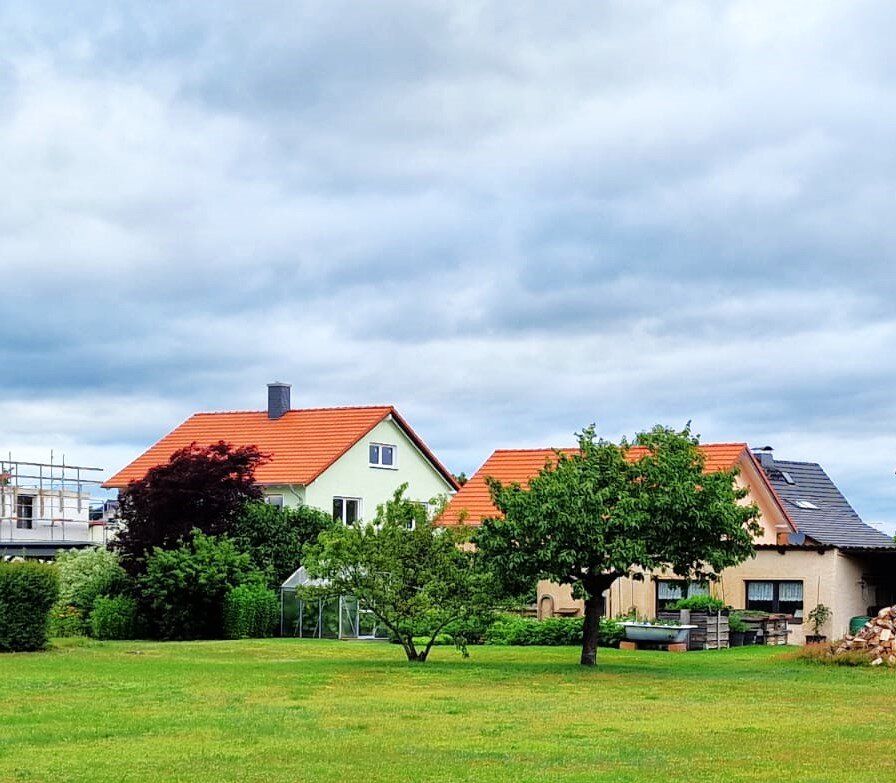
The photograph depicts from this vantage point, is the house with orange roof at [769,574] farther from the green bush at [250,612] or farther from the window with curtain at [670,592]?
the green bush at [250,612]

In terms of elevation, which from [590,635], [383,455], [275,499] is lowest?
[590,635]

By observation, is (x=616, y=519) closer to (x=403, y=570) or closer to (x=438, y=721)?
(x=403, y=570)

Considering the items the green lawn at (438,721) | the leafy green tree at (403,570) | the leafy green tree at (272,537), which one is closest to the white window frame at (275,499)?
the leafy green tree at (272,537)

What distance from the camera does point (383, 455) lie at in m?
64.1

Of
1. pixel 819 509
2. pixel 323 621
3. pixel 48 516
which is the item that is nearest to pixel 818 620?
pixel 323 621

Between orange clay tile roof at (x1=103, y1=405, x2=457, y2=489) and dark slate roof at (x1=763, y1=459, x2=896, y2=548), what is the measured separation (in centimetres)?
1468

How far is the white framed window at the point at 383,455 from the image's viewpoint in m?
63.3

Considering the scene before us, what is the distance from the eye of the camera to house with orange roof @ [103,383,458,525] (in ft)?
195

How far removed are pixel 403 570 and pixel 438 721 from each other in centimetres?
1275

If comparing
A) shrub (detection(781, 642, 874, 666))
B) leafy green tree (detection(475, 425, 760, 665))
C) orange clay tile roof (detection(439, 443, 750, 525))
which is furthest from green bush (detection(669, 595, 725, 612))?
leafy green tree (detection(475, 425, 760, 665))

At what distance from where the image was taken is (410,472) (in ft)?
214

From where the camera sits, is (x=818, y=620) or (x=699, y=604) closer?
(x=818, y=620)

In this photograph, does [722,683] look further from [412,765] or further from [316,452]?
[316,452]

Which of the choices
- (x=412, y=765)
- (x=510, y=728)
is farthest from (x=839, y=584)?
(x=412, y=765)
